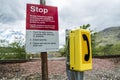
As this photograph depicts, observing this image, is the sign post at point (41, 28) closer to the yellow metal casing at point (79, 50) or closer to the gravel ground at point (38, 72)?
the yellow metal casing at point (79, 50)

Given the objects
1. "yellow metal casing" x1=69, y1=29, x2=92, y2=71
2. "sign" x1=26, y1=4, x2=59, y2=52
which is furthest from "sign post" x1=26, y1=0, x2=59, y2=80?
"yellow metal casing" x1=69, y1=29, x2=92, y2=71

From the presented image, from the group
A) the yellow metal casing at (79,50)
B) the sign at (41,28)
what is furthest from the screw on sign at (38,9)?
the yellow metal casing at (79,50)

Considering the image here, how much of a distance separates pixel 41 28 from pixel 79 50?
0.88 meters

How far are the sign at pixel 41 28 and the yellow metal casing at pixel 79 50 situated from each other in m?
0.62

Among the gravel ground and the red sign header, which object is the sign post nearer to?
the red sign header

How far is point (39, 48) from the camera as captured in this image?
402 cm

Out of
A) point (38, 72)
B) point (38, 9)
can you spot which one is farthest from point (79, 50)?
point (38, 72)

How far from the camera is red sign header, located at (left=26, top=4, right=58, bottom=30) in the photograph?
3.95 m

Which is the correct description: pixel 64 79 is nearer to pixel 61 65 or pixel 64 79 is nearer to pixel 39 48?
pixel 61 65

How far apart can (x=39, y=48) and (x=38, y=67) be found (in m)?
5.21

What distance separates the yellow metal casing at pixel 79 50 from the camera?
3.50m

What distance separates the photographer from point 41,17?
13.2ft

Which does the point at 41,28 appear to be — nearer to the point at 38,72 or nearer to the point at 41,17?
the point at 41,17

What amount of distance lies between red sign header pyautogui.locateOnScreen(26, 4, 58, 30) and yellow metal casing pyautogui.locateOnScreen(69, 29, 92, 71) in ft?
2.07
